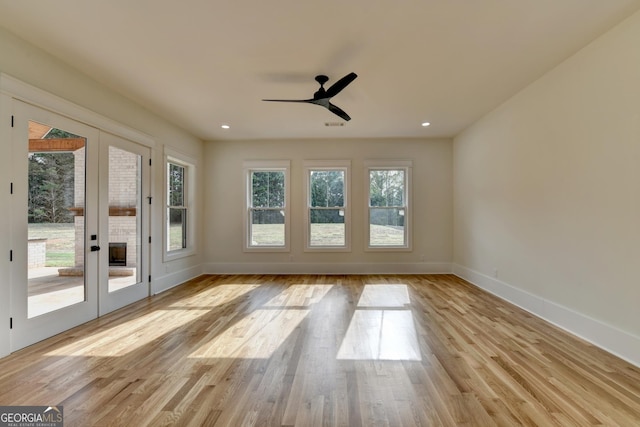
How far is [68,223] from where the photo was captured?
3.12 m

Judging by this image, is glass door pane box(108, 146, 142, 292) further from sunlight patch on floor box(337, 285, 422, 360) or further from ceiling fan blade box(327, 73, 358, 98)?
sunlight patch on floor box(337, 285, 422, 360)

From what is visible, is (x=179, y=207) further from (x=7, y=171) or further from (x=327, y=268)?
(x=327, y=268)

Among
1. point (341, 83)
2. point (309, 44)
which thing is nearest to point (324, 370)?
point (341, 83)

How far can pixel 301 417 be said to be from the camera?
1722mm

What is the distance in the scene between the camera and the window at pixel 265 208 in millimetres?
6137

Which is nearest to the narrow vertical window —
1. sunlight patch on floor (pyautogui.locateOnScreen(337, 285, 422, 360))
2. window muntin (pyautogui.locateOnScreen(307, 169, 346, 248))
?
window muntin (pyautogui.locateOnScreen(307, 169, 346, 248))

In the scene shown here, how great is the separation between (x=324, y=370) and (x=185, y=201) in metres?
4.62

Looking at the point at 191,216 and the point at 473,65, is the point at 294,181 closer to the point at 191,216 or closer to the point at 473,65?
the point at 191,216

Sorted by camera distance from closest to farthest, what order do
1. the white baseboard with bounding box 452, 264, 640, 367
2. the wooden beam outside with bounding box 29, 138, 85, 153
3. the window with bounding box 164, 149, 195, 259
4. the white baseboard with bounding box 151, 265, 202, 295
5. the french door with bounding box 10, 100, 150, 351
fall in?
the white baseboard with bounding box 452, 264, 640, 367 < the french door with bounding box 10, 100, 150, 351 < the wooden beam outside with bounding box 29, 138, 85, 153 < the white baseboard with bounding box 151, 265, 202, 295 < the window with bounding box 164, 149, 195, 259

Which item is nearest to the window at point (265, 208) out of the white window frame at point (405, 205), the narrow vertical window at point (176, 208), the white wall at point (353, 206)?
the white wall at point (353, 206)

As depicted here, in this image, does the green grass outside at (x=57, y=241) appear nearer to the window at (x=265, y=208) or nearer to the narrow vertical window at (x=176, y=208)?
the narrow vertical window at (x=176, y=208)

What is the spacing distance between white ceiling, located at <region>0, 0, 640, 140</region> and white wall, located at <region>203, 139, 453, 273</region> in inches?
73.7

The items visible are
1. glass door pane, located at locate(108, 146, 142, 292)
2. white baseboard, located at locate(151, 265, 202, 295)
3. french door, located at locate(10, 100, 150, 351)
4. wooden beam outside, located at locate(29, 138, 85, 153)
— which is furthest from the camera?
white baseboard, located at locate(151, 265, 202, 295)

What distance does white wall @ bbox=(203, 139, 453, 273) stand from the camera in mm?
5977
